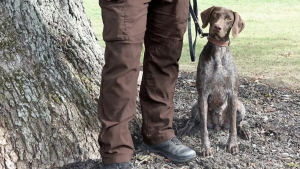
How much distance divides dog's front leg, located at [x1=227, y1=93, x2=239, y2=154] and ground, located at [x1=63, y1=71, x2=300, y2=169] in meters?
0.07

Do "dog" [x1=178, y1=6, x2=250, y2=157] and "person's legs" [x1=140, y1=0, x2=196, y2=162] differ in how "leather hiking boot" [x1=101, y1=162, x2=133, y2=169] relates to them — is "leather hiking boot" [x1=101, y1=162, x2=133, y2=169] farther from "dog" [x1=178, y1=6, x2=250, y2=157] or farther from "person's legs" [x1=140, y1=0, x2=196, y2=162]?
"dog" [x1=178, y1=6, x2=250, y2=157]

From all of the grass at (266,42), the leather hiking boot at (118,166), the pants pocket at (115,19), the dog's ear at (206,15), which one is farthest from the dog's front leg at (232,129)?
the grass at (266,42)

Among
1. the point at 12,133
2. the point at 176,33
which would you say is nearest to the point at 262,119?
the point at 176,33

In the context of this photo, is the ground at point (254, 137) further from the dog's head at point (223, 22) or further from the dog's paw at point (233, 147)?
the dog's head at point (223, 22)

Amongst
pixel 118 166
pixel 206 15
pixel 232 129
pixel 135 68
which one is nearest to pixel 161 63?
pixel 135 68

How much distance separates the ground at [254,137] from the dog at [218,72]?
0.56 ft

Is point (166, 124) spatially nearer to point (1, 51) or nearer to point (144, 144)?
point (144, 144)

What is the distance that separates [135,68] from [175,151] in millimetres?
989

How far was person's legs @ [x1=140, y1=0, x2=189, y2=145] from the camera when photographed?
4086mm

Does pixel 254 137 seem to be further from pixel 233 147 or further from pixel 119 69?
pixel 119 69

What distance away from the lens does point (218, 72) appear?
15.2 feet

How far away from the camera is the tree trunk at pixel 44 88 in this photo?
4.29 meters

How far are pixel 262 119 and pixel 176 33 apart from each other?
76.1 inches

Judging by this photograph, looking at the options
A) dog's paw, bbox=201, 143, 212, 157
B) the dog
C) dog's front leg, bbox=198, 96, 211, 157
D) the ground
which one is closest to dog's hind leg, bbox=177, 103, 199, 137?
the ground
